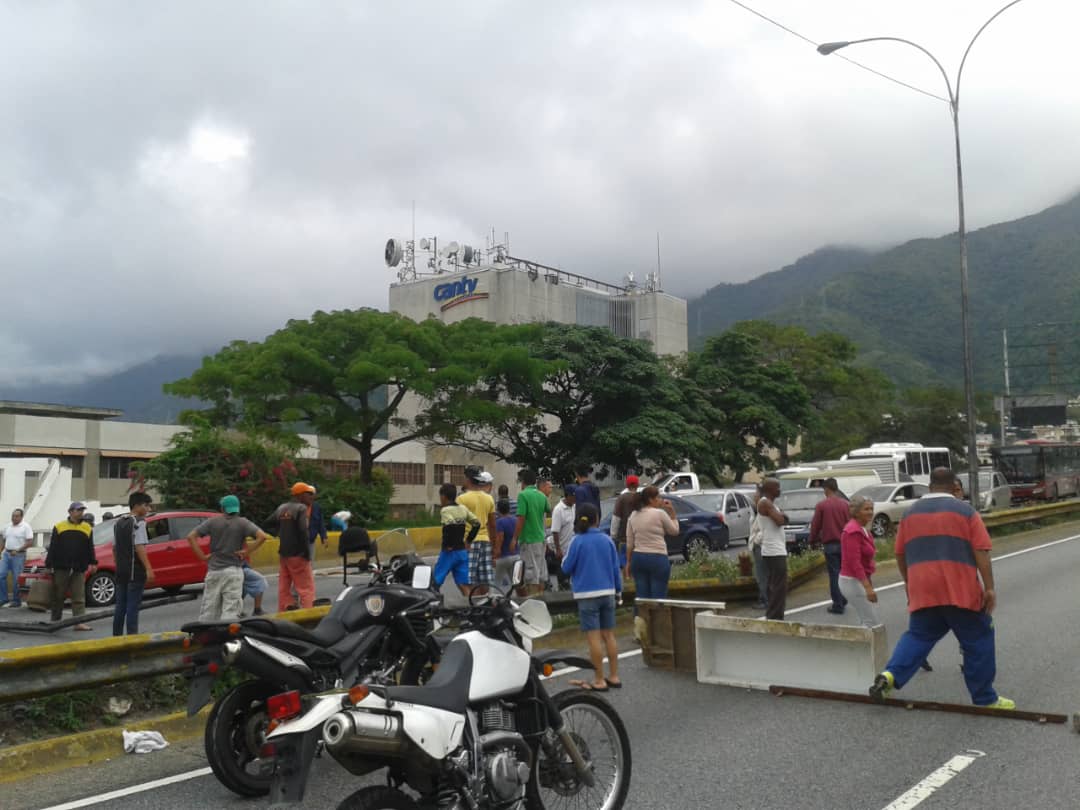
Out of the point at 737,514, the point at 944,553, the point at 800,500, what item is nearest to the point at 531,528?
the point at 944,553

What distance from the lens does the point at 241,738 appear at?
580 cm

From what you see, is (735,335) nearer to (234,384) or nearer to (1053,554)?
(234,384)

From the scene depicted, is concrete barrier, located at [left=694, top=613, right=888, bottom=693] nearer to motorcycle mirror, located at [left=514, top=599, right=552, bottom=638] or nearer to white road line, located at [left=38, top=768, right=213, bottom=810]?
motorcycle mirror, located at [left=514, top=599, right=552, bottom=638]

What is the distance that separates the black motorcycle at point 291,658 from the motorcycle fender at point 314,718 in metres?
1.24

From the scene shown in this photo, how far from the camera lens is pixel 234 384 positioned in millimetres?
34188

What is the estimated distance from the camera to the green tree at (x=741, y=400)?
4700 centimetres

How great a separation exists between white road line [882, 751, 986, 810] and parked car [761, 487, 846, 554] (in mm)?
12804

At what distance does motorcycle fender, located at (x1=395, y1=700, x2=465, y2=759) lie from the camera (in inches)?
159

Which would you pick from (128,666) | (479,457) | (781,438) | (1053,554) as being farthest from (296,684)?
(479,457)

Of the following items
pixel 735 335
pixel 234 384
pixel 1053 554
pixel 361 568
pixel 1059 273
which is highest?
pixel 1059 273

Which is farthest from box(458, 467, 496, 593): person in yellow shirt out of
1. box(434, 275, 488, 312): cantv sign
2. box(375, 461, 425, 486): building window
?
box(434, 275, 488, 312): cantv sign

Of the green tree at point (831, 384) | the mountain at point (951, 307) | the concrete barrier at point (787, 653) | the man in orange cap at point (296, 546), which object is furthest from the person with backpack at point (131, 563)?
the mountain at point (951, 307)

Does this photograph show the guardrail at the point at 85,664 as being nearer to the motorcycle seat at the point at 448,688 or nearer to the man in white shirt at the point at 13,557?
the motorcycle seat at the point at 448,688

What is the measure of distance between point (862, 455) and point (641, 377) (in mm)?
9703
